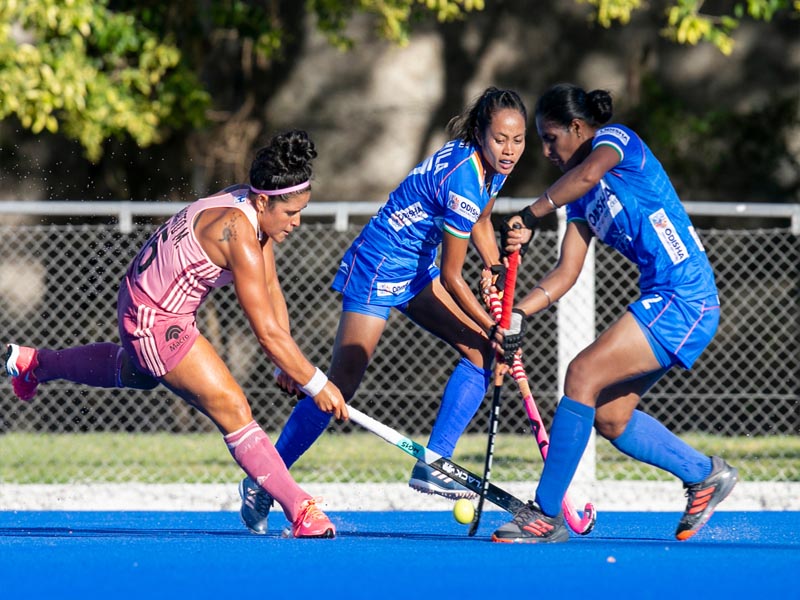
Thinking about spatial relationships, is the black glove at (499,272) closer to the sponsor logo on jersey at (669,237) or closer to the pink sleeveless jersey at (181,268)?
the sponsor logo on jersey at (669,237)

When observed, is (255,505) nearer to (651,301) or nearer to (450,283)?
(450,283)

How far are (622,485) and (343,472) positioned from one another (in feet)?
6.68

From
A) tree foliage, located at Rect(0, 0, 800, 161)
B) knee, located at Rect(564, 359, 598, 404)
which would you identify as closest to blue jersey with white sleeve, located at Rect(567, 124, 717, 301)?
knee, located at Rect(564, 359, 598, 404)

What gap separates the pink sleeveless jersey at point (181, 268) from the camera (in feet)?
19.1

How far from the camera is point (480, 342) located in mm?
6508

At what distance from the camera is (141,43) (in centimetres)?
1155

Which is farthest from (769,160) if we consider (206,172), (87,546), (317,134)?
(87,546)

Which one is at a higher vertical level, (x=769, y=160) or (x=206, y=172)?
(x=769, y=160)

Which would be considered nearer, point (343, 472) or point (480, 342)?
point (480, 342)

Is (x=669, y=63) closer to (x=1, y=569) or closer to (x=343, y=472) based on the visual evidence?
(x=343, y=472)

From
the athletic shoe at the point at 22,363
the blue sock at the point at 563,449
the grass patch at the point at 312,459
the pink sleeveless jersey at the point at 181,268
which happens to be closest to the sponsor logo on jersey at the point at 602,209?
the blue sock at the point at 563,449

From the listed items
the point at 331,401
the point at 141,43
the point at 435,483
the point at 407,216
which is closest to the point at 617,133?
the point at 407,216

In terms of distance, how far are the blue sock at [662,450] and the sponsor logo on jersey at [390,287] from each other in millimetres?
1317

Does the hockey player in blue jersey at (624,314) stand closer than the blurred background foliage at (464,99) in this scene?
Yes
